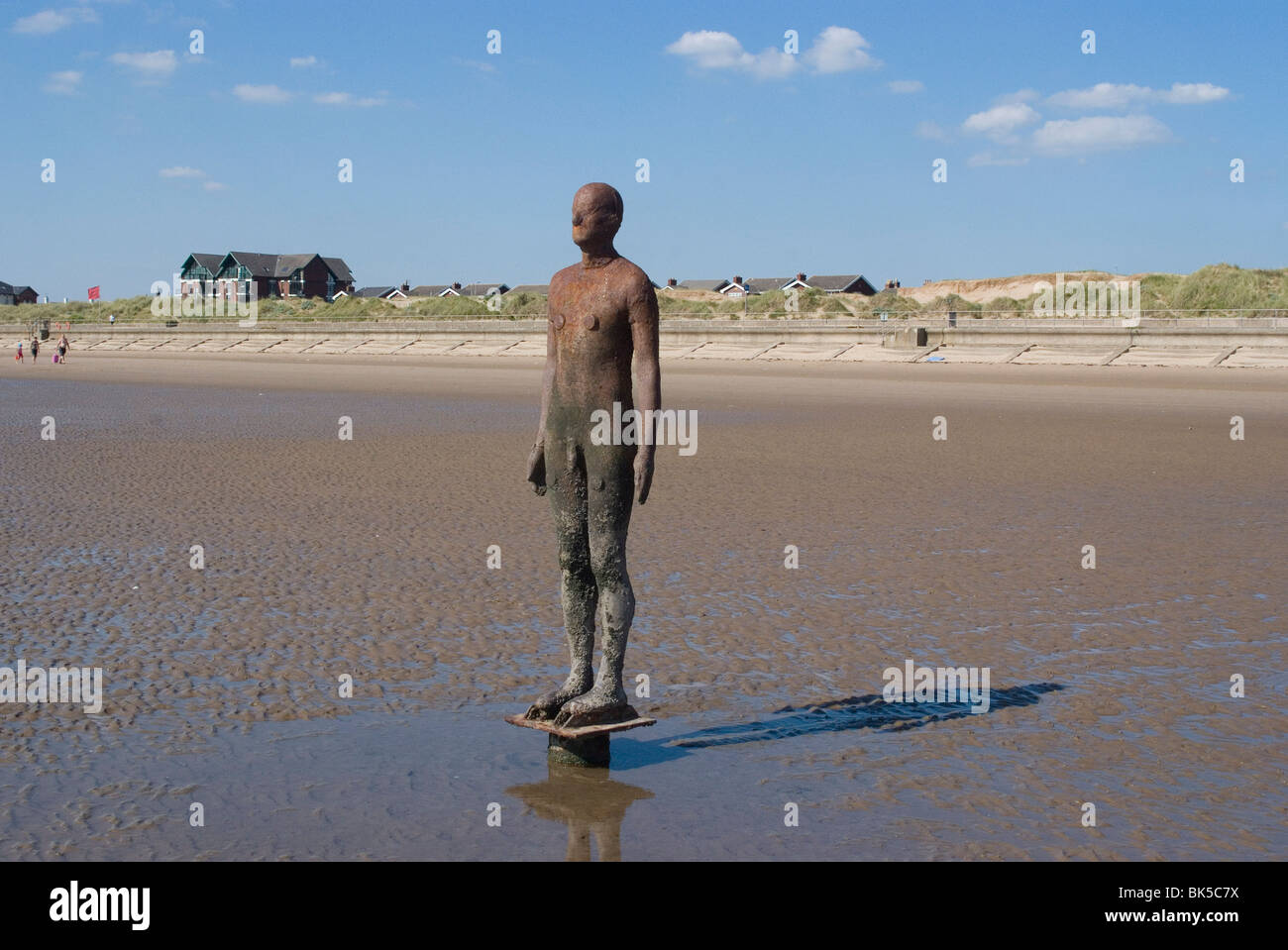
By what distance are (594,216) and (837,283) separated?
4350 inches

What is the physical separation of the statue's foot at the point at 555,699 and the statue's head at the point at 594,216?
1.90m

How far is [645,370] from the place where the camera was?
542cm

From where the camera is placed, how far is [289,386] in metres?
36.0

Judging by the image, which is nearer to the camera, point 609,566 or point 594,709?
point 594,709

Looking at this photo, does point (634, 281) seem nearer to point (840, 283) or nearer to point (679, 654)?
point (679, 654)

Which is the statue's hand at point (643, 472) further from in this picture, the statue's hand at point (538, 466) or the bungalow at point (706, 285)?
the bungalow at point (706, 285)

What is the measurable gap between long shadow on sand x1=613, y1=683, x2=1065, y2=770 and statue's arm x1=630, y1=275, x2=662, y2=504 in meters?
1.20

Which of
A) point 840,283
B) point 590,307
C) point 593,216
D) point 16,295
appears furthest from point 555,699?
point 16,295

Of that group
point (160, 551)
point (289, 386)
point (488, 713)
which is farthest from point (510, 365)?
point (488, 713)

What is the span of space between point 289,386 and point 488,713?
31.2 m

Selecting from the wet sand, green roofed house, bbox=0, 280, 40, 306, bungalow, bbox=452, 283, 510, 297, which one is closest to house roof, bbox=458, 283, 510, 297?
bungalow, bbox=452, 283, 510, 297

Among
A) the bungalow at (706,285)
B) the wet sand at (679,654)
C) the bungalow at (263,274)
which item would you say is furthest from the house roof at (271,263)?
the wet sand at (679,654)
